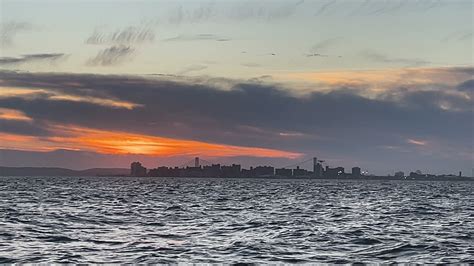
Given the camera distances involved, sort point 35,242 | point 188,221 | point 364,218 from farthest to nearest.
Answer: point 364,218 → point 188,221 → point 35,242

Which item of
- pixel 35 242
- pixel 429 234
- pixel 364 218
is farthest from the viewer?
pixel 364 218

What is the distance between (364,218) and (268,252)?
2294 centimetres

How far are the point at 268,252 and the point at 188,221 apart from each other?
55.6ft

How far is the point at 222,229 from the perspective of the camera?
128 ft

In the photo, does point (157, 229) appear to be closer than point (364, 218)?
Yes

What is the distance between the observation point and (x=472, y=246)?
32.2 meters

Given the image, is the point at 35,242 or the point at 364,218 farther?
the point at 364,218

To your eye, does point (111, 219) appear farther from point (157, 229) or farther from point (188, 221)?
point (157, 229)

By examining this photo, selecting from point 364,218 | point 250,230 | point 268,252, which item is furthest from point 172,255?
Answer: point 364,218

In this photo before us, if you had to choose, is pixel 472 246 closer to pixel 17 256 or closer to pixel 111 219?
pixel 17 256

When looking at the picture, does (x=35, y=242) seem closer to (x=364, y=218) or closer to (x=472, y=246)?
(x=472, y=246)

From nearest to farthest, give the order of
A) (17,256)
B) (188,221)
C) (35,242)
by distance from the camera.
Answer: (17,256) → (35,242) → (188,221)

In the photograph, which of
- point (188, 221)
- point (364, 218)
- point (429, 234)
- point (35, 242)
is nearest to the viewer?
point (35, 242)

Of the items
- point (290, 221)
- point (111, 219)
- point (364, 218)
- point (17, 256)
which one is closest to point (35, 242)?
point (17, 256)
